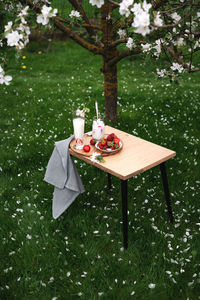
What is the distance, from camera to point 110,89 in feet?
20.3

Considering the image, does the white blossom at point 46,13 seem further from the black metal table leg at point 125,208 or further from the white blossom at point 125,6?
the black metal table leg at point 125,208

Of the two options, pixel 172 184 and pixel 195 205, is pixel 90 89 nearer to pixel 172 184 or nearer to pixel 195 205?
pixel 172 184

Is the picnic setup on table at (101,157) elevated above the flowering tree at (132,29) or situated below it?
below

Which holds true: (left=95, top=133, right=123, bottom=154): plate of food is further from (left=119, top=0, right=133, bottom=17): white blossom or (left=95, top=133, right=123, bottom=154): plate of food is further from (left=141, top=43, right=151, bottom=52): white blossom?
(left=119, top=0, right=133, bottom=17): white blossom

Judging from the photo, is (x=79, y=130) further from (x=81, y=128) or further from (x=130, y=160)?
(x=130, y=160)

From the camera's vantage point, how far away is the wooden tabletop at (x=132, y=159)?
10.8 feet

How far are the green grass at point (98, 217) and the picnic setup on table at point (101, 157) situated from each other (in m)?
0.27

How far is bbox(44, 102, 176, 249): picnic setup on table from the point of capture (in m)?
3.41

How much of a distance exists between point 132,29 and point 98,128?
4.52ft

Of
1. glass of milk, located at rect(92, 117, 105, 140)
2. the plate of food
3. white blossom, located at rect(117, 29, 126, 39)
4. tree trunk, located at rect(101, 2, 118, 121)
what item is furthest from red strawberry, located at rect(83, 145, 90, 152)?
tree trunk, located at rect(101, 2, 118, 121)

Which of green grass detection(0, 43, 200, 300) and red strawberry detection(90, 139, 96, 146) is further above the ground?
red strawberry detection(90, 139, 96, 146)

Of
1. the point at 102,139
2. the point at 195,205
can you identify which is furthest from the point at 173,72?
the point at 195,205

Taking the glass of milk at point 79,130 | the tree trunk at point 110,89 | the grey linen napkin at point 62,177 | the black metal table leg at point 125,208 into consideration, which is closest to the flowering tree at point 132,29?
the tree trunk at point 110,89

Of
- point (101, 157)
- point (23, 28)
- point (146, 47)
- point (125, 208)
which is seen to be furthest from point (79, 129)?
point (23, 28)
